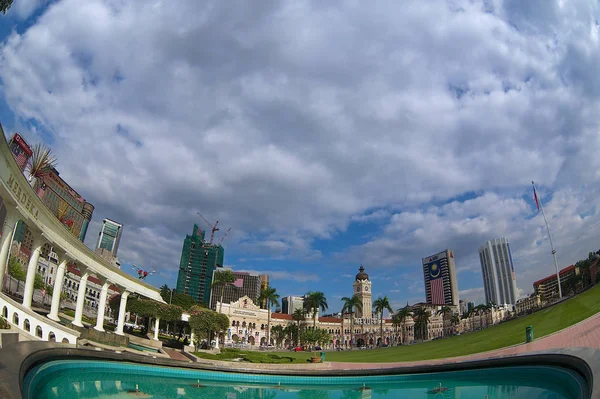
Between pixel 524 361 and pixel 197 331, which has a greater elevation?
pixel 197 331

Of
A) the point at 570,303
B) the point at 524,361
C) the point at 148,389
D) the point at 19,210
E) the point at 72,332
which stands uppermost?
the point at 19,210

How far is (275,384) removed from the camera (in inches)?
926

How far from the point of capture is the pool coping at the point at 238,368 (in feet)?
31.9

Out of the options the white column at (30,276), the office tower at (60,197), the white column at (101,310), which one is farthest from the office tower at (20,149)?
the white column at (30,276)

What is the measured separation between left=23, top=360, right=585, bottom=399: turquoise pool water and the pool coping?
0.35 m

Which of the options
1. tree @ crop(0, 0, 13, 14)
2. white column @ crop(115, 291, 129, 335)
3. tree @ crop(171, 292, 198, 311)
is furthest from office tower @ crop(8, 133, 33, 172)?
tree @ crop(0, 0, 13, 14)

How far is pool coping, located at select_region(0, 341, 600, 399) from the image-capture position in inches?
382

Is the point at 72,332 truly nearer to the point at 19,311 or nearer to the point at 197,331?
the point at 19,311

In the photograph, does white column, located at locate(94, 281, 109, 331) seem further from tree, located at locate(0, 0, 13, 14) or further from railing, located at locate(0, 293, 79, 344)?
tree, located at locate(0, 0, 13, 14)

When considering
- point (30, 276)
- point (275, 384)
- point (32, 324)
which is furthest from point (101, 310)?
point (275, 384)

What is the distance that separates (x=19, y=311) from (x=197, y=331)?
21.8m

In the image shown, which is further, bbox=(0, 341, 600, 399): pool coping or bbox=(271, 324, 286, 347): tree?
bbox=(271, 324, 286, 347): tree

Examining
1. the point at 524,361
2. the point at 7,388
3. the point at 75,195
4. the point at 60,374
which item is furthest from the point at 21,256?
the point at 524,361

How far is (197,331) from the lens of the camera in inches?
1587
